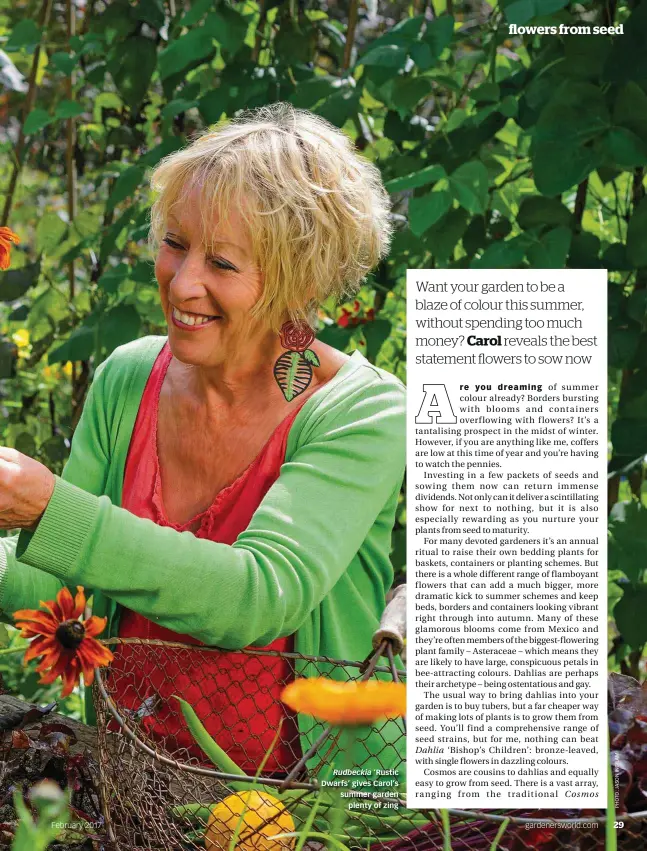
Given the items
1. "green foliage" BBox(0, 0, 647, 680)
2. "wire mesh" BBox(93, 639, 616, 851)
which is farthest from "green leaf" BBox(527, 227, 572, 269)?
"wire mesh" BBox(93, 639, 616, 851)

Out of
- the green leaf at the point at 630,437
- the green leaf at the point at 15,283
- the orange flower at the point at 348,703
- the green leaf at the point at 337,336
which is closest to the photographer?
the orange flower at the point at 348,703

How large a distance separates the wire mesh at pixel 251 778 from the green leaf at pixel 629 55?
66cm

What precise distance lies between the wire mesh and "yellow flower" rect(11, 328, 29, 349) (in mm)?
1081

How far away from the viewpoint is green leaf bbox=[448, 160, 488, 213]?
120 centimetres

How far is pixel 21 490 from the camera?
787 millimetres

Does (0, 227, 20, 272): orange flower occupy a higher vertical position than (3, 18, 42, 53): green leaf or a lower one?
lower

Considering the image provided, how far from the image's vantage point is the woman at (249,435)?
2.99 feet

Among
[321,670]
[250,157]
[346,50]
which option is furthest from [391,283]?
[321,670]

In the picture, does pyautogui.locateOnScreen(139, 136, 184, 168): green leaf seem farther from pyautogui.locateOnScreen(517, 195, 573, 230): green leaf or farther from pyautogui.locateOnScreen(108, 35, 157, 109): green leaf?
pyautogui.locateOnScreen(517, 195, 573, 230): green leaf

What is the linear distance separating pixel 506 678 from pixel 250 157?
52cm

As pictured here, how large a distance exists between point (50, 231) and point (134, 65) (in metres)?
0.35

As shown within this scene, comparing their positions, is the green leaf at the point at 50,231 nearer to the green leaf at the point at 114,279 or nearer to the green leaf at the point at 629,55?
the green leaf at the point at 114,279

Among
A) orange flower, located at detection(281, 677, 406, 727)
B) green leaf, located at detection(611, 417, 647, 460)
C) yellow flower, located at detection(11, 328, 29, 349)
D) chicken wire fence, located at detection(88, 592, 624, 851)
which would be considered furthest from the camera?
yellow flower, located at detection(11, 328, 29, 349)

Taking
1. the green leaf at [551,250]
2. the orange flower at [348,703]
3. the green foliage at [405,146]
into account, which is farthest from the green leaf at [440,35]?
the orange flower at [348,703]
